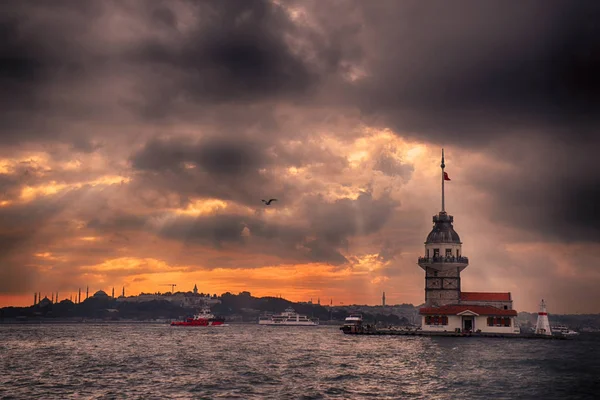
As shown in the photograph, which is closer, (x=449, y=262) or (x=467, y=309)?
(x=467, y=309)

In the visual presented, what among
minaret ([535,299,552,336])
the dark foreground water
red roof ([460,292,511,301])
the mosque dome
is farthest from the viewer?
the mosque dome

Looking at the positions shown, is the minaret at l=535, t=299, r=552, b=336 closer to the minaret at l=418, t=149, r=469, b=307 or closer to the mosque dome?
the minaret at l=418, t=149, r=469, b=307

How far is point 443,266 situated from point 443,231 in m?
7.85

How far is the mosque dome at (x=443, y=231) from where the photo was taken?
481 feet

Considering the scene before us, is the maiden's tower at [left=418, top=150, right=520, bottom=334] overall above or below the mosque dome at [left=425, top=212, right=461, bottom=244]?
below

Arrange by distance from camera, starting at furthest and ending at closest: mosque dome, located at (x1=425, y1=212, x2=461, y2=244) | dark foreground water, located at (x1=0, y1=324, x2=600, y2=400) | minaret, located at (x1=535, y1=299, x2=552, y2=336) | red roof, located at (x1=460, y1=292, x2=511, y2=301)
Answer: mosque dome, located at (x1=425, y1=212, x2=461, y2=244)
red roof, located at (x1=460, y1=292, x2=511, y2=301)
minaret, located at (x1=535, y1=299, x2=552, y2=336)
dark foreground water, located at (x1=0, y1=324, x2=600, y2=400)

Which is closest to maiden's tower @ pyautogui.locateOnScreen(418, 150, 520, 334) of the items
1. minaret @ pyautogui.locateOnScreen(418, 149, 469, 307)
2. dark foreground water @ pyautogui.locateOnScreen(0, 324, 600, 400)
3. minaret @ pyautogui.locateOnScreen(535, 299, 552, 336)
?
minaret @ pyautogui.locateOnScreen(418, 149, 469, 307)

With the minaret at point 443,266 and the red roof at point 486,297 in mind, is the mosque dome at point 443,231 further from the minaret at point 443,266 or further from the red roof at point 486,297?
the red roof at point 486,297

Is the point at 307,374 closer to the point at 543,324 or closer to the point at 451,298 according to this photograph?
the point at 451,298

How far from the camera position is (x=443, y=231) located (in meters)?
148

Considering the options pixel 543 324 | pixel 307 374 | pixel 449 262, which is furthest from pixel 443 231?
pixel 307 374

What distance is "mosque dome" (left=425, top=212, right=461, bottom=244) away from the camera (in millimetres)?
146750

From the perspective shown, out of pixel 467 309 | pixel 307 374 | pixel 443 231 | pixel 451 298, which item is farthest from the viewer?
pixel 443 231

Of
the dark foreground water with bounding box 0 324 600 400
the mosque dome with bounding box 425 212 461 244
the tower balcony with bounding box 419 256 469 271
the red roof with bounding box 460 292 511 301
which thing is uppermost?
the mosque dome with bounding box 425 212 461 244
